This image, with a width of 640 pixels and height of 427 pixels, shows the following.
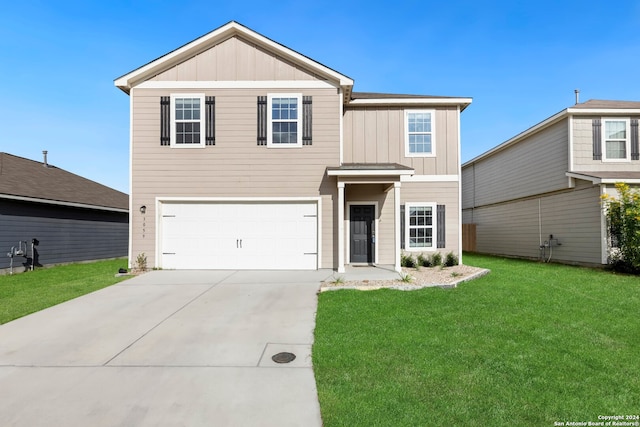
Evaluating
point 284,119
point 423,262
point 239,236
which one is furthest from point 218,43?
point 423,262

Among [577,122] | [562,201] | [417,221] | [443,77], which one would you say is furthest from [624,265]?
[443,77]

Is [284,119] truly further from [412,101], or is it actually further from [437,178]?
[437,178]

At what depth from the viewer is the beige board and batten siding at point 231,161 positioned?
1034 centimetres

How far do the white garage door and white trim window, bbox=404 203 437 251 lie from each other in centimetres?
345

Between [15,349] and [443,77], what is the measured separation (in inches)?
608

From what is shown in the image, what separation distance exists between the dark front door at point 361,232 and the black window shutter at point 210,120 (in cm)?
502

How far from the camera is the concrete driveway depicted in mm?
3018

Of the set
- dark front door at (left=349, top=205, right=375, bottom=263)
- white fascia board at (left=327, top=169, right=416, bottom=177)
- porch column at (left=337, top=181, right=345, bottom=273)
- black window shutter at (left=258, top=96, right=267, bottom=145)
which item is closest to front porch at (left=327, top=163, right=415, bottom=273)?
dark front door at (left=349, top=205, right=375, bottom=263)

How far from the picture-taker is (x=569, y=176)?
12547 millimetres

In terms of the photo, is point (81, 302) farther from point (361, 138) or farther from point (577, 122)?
point (577, 122)

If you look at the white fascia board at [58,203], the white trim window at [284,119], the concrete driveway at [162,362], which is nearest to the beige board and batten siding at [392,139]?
the white trim window at [284,119]

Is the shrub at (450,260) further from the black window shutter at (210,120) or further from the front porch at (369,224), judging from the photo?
the black window shutter at (210,120)

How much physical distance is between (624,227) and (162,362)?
43.9 ft

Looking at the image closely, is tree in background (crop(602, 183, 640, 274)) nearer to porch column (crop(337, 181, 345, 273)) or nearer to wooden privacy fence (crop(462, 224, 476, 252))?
porch column (crop(337, 181, 345, 273))
